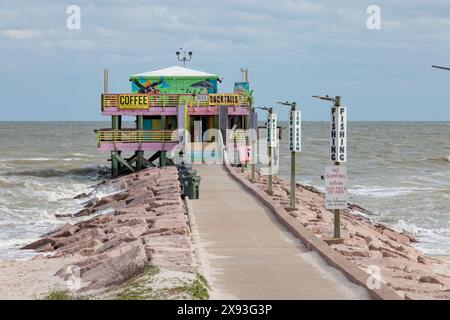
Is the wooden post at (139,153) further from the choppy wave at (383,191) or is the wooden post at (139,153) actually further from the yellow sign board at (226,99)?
the choppy wave at (383,191)

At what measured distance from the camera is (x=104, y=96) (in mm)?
43094

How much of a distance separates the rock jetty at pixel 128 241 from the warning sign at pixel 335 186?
256cm

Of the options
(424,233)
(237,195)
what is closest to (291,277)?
(237,195)

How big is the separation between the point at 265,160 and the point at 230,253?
1348 inches

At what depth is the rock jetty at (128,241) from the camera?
45.6 feet

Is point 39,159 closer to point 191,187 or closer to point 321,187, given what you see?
point 321,187

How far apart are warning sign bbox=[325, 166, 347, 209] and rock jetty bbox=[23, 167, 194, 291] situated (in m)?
2.56

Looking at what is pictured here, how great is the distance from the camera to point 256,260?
15062mm

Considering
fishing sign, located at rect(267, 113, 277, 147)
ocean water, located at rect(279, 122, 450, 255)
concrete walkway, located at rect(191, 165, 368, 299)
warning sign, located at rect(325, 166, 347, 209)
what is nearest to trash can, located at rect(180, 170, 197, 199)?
concrete walkway, located at rect(191, 165, 368, 299)

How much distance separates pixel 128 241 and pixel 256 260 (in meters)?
3.10

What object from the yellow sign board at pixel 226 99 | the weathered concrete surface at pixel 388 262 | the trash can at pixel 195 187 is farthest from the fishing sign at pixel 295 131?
the yellow sign board at pixel 226 99

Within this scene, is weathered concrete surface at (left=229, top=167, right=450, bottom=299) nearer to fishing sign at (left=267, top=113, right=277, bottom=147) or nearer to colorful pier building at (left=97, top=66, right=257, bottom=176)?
fishing sign at (left=267, top=113, right=277, bottom=147)

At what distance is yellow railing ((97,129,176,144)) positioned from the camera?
42625 millimetres

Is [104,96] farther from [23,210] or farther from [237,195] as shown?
[237,195]
